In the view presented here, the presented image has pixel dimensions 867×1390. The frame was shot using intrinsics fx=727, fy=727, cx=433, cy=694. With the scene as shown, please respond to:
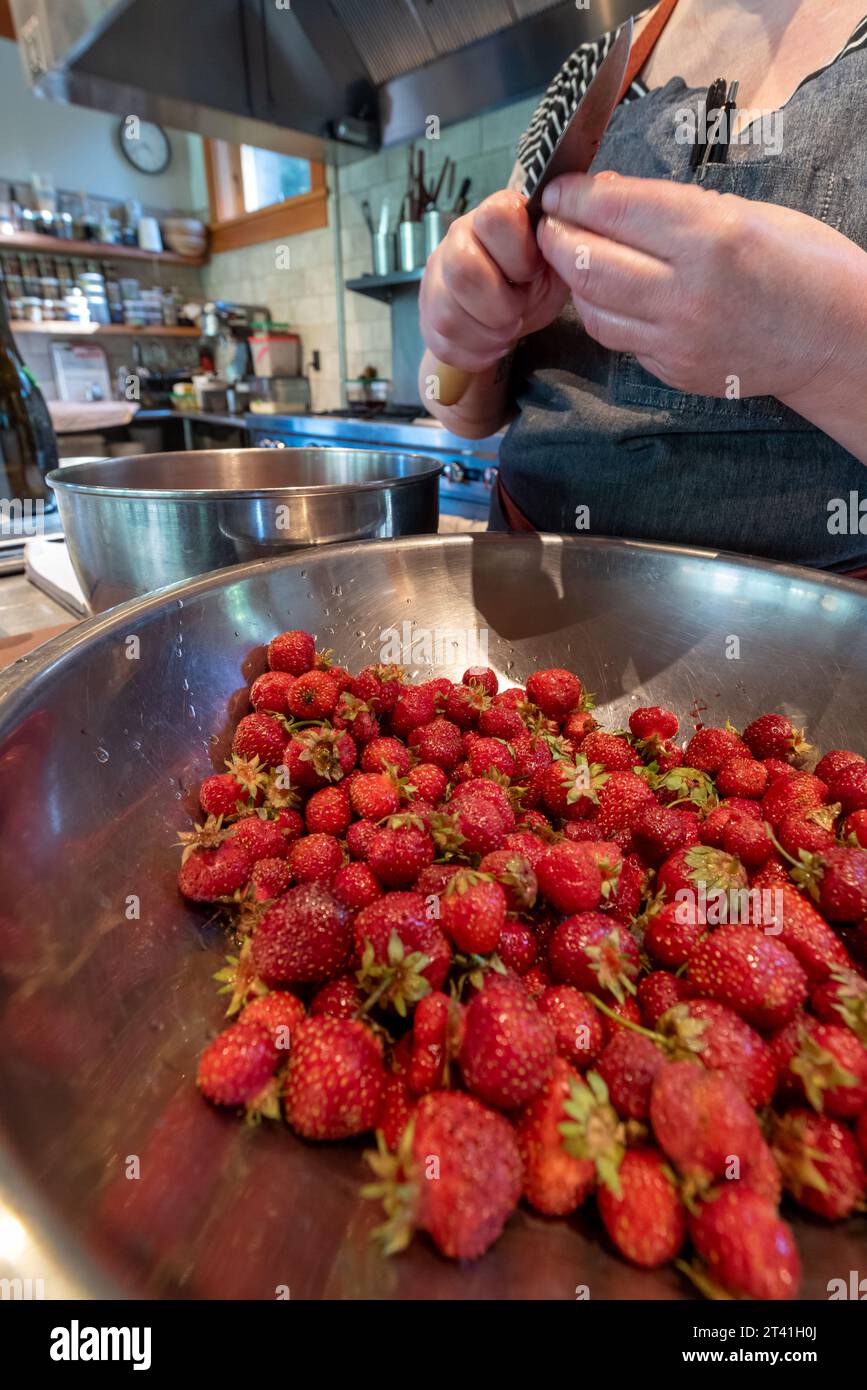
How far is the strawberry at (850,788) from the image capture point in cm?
63

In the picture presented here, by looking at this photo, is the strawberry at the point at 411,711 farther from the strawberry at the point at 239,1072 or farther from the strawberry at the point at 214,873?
the strawberry at the point at 239,1072

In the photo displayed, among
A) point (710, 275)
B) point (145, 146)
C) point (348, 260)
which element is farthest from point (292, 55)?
point (145, 146)

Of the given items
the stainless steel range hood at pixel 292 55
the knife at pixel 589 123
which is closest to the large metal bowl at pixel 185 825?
the knife at pixel 589 123

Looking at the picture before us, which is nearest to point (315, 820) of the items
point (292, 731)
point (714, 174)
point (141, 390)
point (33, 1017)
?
point (292, 731)

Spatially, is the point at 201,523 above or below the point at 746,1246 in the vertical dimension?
above

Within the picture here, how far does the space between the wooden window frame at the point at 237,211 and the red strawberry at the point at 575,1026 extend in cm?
425

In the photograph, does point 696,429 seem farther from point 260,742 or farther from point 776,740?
point 260,742

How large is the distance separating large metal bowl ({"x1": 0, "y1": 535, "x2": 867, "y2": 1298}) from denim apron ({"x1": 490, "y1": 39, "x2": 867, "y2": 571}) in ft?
0.35

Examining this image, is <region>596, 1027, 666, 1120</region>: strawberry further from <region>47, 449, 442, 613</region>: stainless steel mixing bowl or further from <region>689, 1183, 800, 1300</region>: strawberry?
<region>47, 449, 442, 613</region>: stainless steel mixing bowl

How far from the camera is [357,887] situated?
55cm

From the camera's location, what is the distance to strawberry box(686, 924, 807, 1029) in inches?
18.0

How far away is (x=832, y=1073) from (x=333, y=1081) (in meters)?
0.28

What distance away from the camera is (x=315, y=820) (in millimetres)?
649
